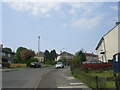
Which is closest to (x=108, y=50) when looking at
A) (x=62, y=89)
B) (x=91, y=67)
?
(x=91, y=67)

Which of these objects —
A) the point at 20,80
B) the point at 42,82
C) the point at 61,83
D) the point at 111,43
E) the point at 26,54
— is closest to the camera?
the point at 61,83

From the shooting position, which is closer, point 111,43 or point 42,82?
point 42,82

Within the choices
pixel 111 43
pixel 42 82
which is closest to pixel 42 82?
pixel 42 82

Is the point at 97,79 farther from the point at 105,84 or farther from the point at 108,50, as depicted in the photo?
the point at 108,50

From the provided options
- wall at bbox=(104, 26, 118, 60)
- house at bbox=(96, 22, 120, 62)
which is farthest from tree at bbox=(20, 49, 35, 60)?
wall at bbox=(104, 26, 118, 60)

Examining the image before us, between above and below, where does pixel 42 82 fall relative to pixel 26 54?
below

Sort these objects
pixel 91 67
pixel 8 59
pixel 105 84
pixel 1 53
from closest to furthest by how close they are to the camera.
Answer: pixel 105 84
pixel 91 67
pixel 1 53
pixel 8 59

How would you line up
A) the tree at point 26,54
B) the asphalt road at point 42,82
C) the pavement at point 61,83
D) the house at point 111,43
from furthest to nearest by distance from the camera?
1. the tree at point 26,54
2. the house at point 111,43
3. the asphalt road at point 42,82
4. the pavement at point 61,83

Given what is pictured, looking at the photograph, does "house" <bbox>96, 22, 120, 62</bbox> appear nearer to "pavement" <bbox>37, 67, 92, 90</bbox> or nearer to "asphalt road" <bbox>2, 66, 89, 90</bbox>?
"asphalt road" <bbox>2, 66, 89, 90</bbox>

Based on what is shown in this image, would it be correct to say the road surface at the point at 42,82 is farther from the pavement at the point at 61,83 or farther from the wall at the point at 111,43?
the wall at the point at 111,43

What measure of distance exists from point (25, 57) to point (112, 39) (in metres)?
48.7

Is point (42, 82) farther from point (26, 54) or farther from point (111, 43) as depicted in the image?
point (26, 54)

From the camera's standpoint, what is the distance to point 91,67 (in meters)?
33.9

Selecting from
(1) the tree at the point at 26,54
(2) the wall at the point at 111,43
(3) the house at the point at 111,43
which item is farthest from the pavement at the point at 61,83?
(1) the tree at the point at 26,54
